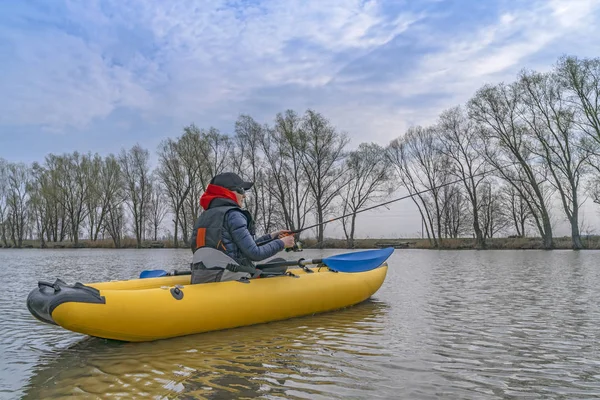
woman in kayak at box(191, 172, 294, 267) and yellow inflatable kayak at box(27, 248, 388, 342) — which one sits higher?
woman in kayak at box(191, 172, 294, 267)

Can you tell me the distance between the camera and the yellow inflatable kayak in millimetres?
4340

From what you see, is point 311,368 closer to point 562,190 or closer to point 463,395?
point 463,395

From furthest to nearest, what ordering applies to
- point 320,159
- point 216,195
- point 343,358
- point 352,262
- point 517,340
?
point 320,159 → point 352,262 → point 216,195 → point 517,340 → point 343,358

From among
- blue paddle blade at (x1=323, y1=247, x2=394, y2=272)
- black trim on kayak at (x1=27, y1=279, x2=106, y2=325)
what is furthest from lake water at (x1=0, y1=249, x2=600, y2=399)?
blue paddle blade at (x1=323, y1=247, x2=394, y2=272)

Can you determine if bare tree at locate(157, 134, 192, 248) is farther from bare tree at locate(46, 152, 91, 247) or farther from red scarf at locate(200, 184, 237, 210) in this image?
red scarf at locate(200, 184, 237, 210)

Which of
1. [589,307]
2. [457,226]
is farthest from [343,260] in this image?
[457,226]

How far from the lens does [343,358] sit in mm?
4082

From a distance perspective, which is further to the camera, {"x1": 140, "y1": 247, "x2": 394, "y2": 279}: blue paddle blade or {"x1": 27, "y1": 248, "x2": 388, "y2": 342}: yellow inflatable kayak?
{"x1": 140, "y1": 247, "x2": 394, "y2": 279}: blue paddle blade

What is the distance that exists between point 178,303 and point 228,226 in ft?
3.60

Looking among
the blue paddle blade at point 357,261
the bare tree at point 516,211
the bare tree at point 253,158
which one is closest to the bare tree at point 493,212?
the bare tree at point 516,211

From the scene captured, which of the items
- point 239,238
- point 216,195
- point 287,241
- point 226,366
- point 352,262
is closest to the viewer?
point 226,366

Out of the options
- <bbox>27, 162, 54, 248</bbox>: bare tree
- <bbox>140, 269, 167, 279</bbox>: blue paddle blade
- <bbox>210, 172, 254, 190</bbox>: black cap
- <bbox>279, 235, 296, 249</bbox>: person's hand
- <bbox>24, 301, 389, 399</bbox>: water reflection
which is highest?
<bbox>27, 162, 54, 248</bbox>: bare tree

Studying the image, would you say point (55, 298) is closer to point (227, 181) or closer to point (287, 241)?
point (227, 181)

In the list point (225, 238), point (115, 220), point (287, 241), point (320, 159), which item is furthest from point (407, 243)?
point (225, 238)
